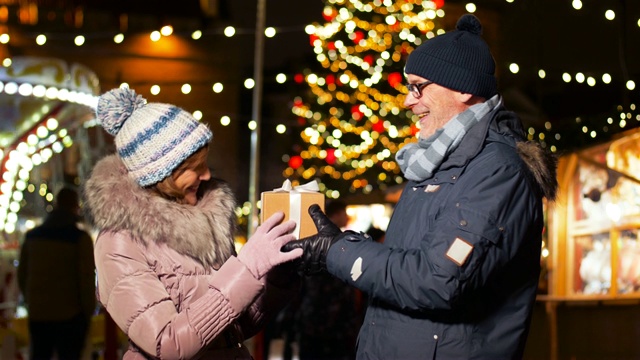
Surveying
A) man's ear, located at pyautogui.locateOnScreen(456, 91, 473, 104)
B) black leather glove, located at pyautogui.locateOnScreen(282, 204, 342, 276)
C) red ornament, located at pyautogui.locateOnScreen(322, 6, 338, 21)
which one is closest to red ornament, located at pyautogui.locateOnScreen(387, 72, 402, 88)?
red ornament, located at pyautogui.locateOnScreen(322, 6, 338, 21)

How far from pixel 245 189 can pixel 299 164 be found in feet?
44.6

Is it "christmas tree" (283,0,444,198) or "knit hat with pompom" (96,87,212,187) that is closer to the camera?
"knit hat with pompom" (96,87,212,187)

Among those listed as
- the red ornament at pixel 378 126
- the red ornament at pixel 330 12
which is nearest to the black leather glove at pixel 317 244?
the red ornament at pixel 330 12

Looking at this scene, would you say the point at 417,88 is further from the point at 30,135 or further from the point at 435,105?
the point at 30,135

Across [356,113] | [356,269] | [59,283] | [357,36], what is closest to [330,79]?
[356,113]

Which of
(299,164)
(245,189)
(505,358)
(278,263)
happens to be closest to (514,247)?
(505,358)

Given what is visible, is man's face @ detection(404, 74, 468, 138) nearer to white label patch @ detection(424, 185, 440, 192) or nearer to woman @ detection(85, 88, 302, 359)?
white label patch @ detection(424, 185, 440, 192)

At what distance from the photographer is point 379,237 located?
8383 mm

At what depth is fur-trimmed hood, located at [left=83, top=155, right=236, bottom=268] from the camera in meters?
3.28

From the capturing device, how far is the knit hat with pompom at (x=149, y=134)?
10.9ft

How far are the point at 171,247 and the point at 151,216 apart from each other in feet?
0.43

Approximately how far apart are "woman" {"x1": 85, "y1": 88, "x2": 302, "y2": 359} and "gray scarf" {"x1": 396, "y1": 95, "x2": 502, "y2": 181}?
0.49 meters

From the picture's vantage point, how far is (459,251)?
2.77 m

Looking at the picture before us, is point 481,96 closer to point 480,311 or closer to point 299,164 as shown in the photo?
point 480,311
